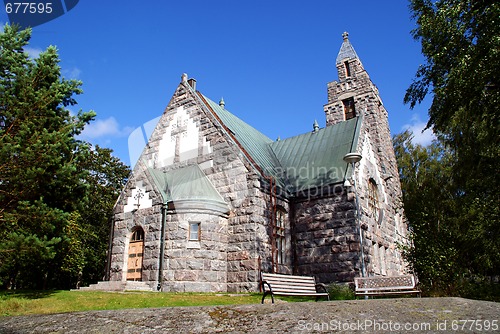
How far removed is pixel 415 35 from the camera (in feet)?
45.1

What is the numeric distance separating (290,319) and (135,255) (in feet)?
40.4

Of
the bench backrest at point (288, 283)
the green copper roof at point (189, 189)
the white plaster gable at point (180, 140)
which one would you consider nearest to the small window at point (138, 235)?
the green copper roof at point (189, 189)

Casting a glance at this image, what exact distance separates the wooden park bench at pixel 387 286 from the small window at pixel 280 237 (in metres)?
6.59

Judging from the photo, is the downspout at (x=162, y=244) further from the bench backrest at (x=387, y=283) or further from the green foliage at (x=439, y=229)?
the green foliage at (x=439, y=229)

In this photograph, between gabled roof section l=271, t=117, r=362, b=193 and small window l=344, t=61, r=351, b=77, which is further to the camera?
small window l=344, t=61, r=351, b=77

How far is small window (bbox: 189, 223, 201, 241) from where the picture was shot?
49.4ft

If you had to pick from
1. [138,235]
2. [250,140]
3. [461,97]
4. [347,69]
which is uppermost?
[347,69]

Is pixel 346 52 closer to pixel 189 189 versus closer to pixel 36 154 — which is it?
pixel 189 189

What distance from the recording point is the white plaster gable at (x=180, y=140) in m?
18.5

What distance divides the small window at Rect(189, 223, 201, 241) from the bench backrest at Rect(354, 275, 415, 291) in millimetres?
7080

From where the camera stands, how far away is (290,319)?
466 cm

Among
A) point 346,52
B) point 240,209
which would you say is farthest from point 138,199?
point 346,52

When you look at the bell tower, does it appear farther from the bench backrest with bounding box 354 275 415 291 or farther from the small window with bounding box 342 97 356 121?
the bench backrest with bounding box 354 275 415 291

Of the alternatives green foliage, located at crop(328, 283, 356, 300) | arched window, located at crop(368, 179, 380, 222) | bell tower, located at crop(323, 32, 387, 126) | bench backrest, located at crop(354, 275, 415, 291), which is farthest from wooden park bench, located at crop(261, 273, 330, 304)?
bell tower, located at crop(323, 32, 387, 126)
